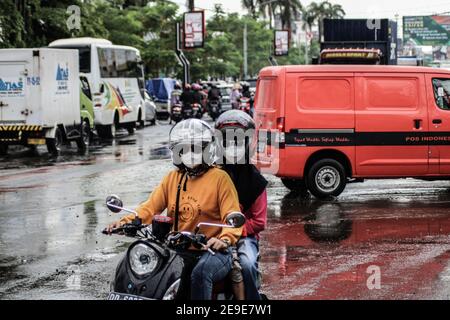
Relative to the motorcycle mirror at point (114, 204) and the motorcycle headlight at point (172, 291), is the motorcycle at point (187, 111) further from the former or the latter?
the motorcycle headlight at point (172, 291)

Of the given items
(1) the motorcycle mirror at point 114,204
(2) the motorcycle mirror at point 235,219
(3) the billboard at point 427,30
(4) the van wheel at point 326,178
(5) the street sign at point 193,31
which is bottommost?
(4) the van wheel at point 326,178

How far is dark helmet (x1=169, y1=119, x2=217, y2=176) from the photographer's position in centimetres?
545

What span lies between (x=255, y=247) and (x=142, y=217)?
2.43 ft

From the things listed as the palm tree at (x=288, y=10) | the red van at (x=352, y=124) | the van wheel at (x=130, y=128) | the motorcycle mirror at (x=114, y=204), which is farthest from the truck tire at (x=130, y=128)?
the palm tree at (x=288, y=10)

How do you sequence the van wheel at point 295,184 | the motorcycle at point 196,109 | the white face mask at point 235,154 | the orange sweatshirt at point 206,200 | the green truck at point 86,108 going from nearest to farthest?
the orange sweatshirt at point 206,200 → the white face mask at point 235,154 → the van wheel at point 295,184 → the green truck at point 86,108 → the motorcycle at point 196,109

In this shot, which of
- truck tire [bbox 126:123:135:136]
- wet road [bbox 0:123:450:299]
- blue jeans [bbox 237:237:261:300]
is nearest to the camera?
blue jeans [bbox 237:237:261:300]

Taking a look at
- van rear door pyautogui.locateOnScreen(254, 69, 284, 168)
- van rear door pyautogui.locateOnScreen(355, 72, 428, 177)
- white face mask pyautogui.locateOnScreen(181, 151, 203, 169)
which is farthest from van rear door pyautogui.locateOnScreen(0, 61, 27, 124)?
white face mask pyautogui.locateOnScreen(181, 151, 203, 169)

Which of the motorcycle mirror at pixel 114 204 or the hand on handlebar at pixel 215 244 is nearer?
the hand on handlebar at pixel 215 244

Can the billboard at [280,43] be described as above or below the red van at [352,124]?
above

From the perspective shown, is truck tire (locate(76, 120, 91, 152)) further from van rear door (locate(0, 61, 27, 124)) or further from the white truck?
van rear door (locate(0, 61, 27, 124))

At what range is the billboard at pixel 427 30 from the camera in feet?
246

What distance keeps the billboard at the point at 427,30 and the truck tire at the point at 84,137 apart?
52360mm

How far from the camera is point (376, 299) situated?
7.40 meters

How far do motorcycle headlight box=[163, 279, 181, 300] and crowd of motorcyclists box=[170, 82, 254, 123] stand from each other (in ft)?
82.1
